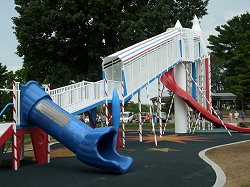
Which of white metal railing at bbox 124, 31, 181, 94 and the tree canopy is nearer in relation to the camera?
white metal railing at bbox 124, 31, 181, 94

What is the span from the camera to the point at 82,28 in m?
32.7

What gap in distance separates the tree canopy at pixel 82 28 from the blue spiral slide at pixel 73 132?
18567 mm

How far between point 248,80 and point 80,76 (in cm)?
3189

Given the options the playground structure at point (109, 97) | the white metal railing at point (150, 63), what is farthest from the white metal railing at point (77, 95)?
the white metal railing at point (150, 63)

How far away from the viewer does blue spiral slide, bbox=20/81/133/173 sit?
10.7m

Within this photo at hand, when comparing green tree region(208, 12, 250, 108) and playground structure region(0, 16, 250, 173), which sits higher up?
green tree region(208, 12, 250, 108)

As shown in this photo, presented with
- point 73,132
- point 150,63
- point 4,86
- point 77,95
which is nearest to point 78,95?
point 77,95

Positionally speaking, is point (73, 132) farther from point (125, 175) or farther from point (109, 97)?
point (109, 97)

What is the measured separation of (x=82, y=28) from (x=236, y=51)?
35.8m

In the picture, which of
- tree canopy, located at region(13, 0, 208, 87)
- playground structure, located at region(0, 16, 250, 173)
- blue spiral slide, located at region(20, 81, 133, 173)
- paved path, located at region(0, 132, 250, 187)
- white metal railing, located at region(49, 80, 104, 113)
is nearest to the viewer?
paved path, located at region(0, 132, 250, 187)

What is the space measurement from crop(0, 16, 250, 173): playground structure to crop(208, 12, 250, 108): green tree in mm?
33274

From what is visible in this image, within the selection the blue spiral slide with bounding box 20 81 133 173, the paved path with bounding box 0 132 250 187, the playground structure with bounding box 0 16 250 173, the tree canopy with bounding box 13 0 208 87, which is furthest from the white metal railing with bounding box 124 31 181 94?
the blue spiral slide with bounding box 20 81 133 173

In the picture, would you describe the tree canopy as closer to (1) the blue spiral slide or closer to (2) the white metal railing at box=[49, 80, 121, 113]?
(2) the white metal railing at box=[49, 80, 121, 113]

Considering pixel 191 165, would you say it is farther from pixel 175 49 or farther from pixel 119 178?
pixel 175 49
